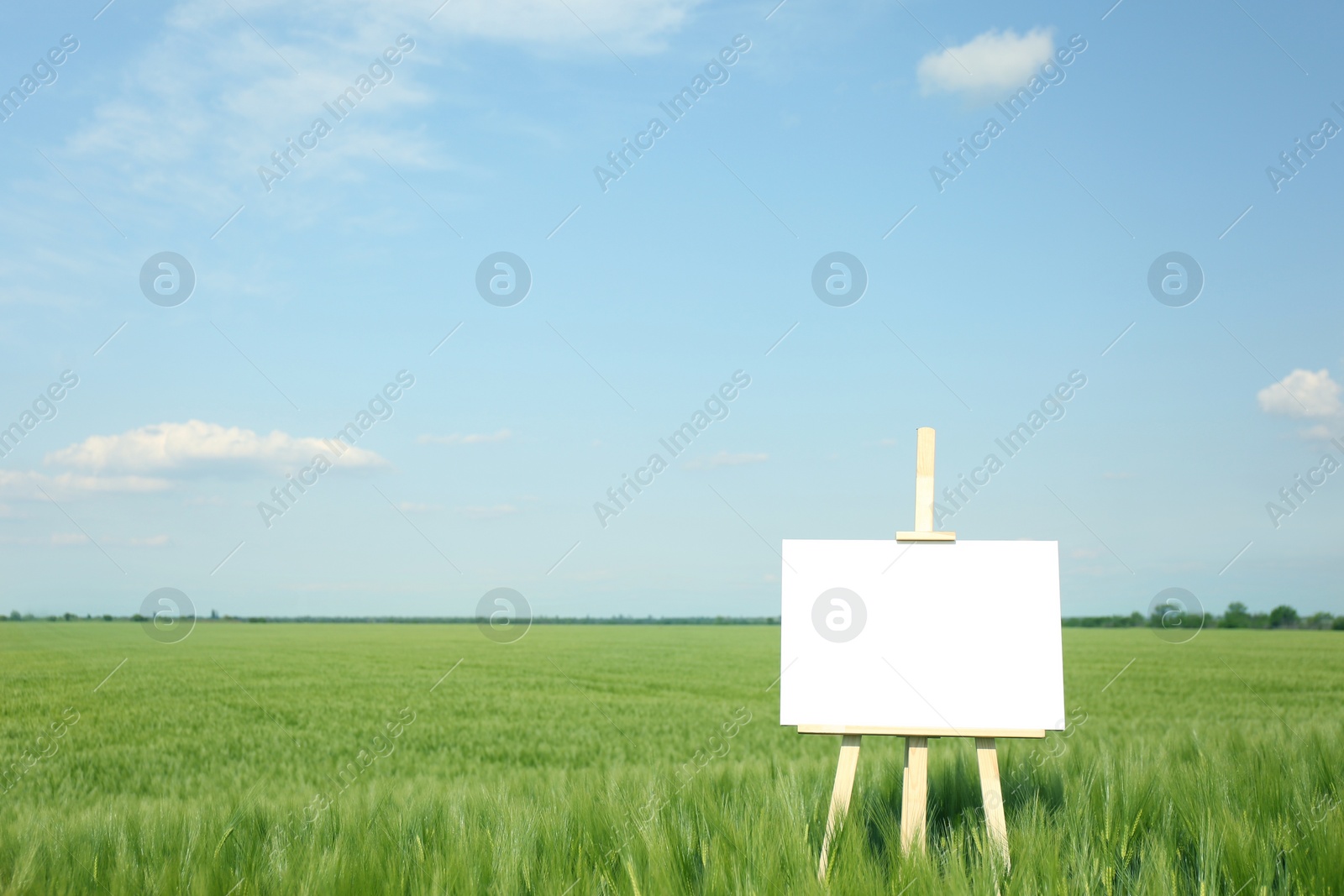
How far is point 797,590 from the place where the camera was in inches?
183

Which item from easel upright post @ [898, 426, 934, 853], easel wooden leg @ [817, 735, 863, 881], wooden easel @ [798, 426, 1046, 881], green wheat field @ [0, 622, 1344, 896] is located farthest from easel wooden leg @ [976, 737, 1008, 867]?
easel wooden leg @ [817, 735, 863, 881]

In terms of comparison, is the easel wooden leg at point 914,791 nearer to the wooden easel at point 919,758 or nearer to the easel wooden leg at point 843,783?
the wooden easel at point 919,758

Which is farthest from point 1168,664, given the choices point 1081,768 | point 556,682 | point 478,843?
point 478,843

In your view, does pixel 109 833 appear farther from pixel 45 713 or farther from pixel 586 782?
pixel 45 713

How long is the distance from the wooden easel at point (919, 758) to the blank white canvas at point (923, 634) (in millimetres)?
66

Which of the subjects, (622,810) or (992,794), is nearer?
(992,794)

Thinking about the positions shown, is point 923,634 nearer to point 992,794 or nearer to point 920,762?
point 920,762

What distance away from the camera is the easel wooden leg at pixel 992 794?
4184mm

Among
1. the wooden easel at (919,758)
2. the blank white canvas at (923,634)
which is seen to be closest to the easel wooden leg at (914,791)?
the wooden easel at (919,758)

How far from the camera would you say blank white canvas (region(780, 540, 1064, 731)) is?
459cm

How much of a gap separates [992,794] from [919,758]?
397mm

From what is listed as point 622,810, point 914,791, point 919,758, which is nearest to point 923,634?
point 919,758

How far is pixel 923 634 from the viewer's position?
15.3ft

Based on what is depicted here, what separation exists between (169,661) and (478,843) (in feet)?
90.7
